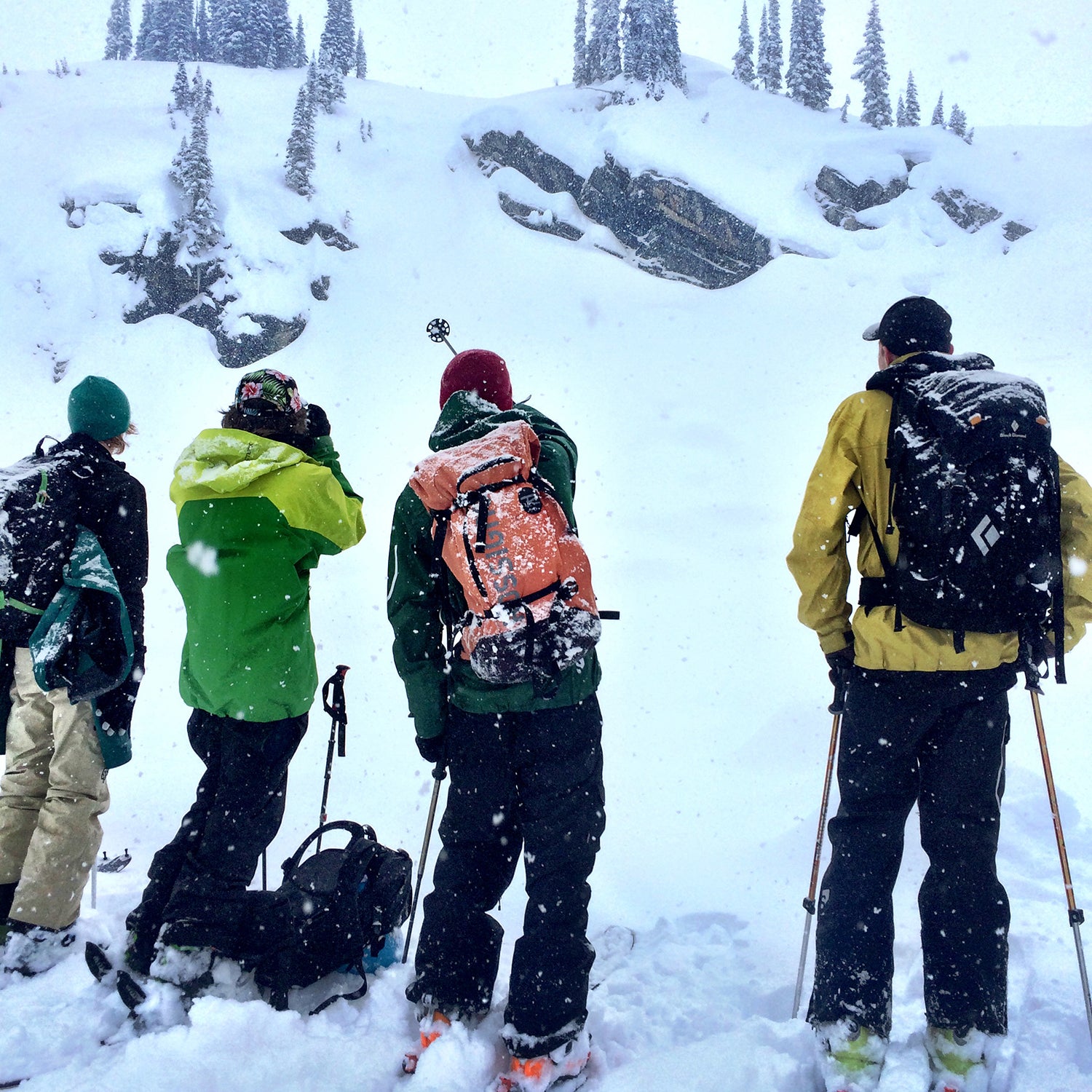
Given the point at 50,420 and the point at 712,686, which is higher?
the point at 50,420

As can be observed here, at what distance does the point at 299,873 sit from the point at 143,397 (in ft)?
58.5

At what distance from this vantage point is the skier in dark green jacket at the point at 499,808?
2336mm

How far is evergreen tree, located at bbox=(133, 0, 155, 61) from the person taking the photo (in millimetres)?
58688

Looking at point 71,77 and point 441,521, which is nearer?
point 441,521

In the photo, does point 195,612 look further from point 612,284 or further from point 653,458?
point 612,284

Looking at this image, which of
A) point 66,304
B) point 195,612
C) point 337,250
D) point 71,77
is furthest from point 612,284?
point 71,77

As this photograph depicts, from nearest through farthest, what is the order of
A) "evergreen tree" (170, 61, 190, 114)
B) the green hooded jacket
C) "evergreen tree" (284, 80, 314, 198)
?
the green hooded jacket < "evergreen tree" (284, 80, 314, 198) < "evergreen tree" (170, 61, 190, 114)

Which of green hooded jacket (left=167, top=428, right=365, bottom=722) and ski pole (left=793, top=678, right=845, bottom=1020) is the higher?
green hooded jacket (left=167, top=428, right=365, bottom=722)

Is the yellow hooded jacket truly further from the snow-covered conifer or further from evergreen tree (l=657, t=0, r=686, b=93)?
the snow-covered conifer

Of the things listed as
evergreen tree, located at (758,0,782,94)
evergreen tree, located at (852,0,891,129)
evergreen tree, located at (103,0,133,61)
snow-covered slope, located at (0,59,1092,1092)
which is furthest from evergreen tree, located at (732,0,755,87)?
evergreen tree, located at (103,0,133,61)

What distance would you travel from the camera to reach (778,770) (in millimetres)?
→ 4648

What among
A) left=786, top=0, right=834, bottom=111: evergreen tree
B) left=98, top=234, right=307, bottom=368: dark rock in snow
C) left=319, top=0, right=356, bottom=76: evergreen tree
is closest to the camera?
left=98, top=234, right=307, bottom=368: dark rock in snow

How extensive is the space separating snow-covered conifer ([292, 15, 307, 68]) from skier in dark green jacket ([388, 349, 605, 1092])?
71.1 m

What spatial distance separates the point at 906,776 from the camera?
2.36 meters
